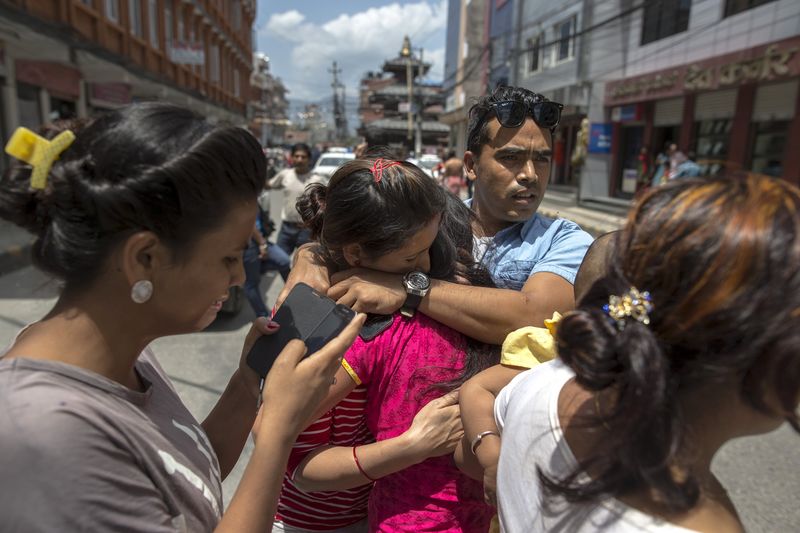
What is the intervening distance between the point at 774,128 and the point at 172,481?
1211cm

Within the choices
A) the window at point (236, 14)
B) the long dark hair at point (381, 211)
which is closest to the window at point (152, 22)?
the window at point (236, 14)

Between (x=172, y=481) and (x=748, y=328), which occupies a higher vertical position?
(x=748, y=328)

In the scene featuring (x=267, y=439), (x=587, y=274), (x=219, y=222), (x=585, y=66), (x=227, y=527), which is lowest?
(x=227, y=527)

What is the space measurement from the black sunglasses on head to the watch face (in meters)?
0.74

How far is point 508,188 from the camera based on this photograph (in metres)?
1.78

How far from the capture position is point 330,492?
137 centimetres

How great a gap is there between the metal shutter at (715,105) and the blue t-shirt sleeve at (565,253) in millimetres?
11344

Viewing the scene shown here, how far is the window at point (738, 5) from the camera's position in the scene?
958 cm

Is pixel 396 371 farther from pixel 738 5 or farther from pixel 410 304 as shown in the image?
pixel 738 5

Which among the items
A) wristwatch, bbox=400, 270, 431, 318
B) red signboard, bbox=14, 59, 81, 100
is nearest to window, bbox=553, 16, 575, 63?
red signboard, bbox=14, 59, 81, 100

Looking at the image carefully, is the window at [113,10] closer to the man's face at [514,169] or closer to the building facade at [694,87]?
the building facade at [694,87]

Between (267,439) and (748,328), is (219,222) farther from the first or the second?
(748,328)

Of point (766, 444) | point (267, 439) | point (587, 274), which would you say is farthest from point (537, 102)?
point (766, 444)

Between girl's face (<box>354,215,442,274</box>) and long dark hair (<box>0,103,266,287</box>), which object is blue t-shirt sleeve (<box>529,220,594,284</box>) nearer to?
girl's face (<box>354,215,442,274</box>)
